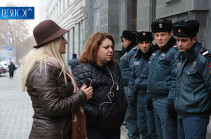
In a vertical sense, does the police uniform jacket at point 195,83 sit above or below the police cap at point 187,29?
below

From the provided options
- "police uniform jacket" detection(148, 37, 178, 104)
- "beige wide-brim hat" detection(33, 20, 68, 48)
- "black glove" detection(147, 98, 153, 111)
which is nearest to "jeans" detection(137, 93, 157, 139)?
"black glove" detection(147, 98, 153, 111)

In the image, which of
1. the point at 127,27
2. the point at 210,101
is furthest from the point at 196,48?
the point at 127,27

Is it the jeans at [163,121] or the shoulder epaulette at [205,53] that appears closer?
the shoulder epaulette at [205,53]

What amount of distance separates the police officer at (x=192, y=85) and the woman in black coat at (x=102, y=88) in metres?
0.79

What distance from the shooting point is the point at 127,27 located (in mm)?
11609

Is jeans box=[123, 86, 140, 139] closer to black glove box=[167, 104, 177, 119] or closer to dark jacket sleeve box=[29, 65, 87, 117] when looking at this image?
black glove box=[167, 104, 177, 119]

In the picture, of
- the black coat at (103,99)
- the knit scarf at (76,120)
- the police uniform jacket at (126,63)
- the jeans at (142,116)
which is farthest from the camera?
the police uniform jacket at (126,63)

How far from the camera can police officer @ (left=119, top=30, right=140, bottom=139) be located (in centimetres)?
582

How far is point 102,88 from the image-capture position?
11.6 ft

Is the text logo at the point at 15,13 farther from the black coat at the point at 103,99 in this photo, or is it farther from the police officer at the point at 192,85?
the police officer at the point at 192,85

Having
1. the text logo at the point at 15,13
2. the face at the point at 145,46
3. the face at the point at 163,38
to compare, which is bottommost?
the face at the point at 145,46

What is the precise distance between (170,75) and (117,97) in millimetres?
1292

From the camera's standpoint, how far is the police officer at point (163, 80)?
447cm

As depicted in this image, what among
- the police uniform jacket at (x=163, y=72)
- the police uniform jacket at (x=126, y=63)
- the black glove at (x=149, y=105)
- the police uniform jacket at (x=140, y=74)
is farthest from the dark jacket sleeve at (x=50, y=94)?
the police uniform jacket at (x=126, y=63)
